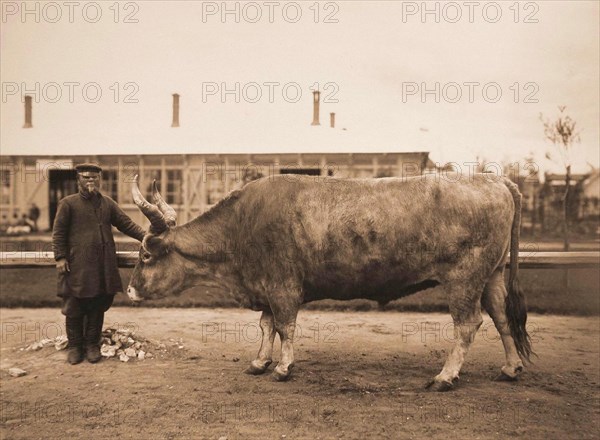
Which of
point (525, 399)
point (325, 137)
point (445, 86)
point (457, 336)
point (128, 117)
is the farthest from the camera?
point (128, 117)

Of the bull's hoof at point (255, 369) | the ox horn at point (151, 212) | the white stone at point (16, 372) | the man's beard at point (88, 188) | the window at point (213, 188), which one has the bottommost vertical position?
the white stone at point (16, 372)

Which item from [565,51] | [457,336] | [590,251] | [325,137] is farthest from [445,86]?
[325,137]

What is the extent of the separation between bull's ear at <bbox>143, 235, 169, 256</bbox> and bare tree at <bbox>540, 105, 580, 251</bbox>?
20.3 feet

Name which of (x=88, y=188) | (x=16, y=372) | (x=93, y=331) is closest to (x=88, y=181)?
(x=88, y=188)

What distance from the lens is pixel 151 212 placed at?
545cm

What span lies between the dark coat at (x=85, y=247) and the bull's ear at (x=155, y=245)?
782 mm

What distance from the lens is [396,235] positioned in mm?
5051

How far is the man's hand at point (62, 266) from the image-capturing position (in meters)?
6.00

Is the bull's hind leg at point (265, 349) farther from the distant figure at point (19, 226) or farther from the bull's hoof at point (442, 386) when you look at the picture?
the distant figure at point (19, 226)

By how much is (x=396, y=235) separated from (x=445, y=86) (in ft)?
15.1

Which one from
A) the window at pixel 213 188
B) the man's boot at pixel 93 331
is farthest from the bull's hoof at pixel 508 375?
the window at pixel 213 188

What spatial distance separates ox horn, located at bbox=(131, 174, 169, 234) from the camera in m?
5.33

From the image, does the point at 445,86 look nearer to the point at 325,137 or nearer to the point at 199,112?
the point at 325,137

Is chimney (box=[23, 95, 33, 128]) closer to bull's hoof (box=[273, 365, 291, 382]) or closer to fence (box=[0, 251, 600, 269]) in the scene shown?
fence (box=[0, 251, 600, 269])
